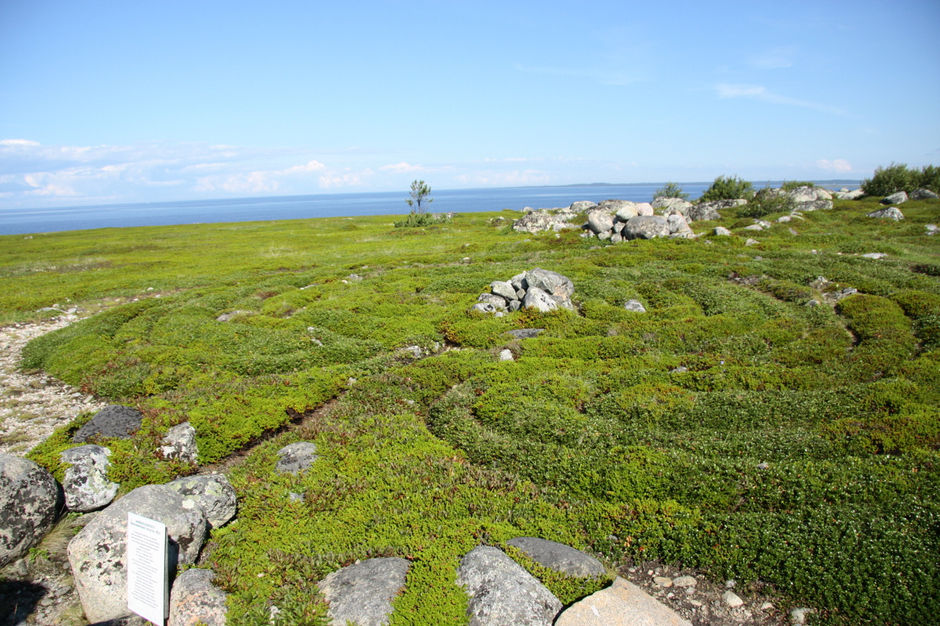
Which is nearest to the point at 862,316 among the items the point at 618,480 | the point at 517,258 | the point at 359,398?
the point at 618,480

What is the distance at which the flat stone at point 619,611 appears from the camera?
7.28 m

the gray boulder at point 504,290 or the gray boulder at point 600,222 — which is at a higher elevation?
the gray boulder at point 600,222

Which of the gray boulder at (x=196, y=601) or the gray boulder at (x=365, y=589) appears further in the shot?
the gray boulder at (x=196, y=601)

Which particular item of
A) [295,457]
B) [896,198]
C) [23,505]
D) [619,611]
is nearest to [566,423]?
[619,611]

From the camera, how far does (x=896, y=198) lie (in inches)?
2335

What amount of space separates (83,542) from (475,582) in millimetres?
6723

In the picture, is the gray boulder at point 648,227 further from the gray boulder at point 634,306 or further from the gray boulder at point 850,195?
the gray boulder at point 850,195

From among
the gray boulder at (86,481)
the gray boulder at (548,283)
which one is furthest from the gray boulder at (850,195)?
the gray boulder at (86,481)

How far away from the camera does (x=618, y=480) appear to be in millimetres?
10836

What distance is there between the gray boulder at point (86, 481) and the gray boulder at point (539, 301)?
1799 centimetres

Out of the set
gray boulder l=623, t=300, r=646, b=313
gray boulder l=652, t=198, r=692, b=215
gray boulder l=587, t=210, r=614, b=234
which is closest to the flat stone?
gray boulder l=623, t=300, r=646, b=313

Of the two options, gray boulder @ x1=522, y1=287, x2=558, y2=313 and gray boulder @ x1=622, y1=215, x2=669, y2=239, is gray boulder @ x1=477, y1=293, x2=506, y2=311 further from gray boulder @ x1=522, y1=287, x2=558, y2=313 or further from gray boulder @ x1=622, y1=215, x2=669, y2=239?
gray boulder @ x1=622, y1=215, x2=669, y2=239

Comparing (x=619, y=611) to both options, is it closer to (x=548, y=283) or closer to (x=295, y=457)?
(x=295, y=457)

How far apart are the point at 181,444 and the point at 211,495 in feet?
10.0
